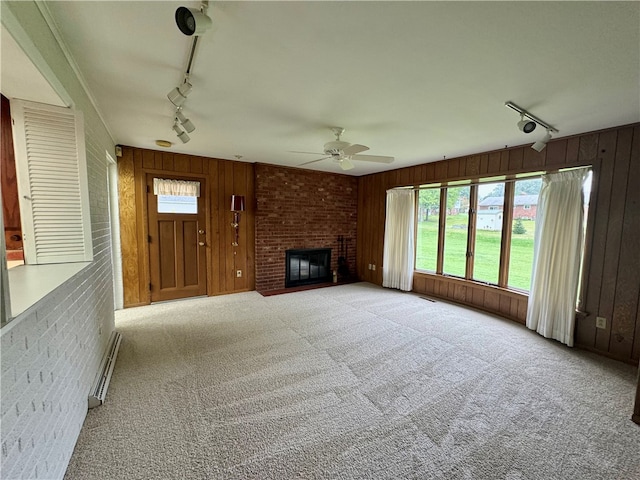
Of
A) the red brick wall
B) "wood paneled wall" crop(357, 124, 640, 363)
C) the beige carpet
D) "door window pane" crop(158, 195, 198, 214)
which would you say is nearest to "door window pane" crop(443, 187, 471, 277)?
"wood paneled wall" crop(357, 124, 640, 363)

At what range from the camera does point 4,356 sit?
0.90 meters

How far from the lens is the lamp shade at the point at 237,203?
4457 mm

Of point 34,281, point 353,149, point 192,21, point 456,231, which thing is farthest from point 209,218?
point 456,231

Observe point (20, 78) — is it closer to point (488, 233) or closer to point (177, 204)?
point (177, 204)

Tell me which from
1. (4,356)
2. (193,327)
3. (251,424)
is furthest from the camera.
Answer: (193,327)

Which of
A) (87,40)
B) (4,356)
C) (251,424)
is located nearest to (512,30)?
(87,40)

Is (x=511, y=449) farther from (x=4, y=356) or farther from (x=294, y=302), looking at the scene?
(x=294, y=302)

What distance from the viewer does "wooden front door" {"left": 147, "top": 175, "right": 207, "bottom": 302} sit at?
4.08m

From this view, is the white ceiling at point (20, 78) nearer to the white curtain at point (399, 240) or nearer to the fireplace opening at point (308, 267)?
the fireplace opening at point (308, 267)

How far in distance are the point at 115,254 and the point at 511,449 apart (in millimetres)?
4759

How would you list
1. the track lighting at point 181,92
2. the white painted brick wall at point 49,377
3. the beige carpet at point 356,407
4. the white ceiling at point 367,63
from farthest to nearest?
the track lighting at point 181,92 < the beige carpet at point 356,407 < the white ceiling at point 367,63 < the white painted brick wall at point 49,377

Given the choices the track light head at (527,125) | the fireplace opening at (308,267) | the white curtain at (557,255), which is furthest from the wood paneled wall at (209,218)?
the white curtain at (557,255)

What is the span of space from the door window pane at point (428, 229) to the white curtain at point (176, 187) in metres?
3.94

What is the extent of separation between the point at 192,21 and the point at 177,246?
3.72 meters
